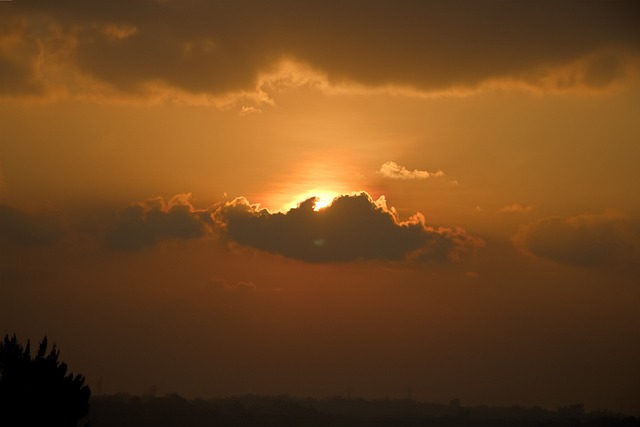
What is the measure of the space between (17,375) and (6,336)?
3901 millimetres

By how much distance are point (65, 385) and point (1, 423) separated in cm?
600

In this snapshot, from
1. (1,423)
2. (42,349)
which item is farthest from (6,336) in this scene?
(1,423)

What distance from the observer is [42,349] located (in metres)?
72.6

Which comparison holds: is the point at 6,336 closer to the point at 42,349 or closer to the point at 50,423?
the point at 42,349

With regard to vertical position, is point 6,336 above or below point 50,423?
above

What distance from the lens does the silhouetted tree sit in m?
69.6

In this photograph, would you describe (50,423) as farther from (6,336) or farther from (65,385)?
(6,336)

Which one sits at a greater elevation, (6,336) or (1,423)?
(6,336)

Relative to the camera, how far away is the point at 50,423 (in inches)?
2771

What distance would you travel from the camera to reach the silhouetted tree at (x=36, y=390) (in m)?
69.6

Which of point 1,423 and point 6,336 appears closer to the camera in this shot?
point 1,423

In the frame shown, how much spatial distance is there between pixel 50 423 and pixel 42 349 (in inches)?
251

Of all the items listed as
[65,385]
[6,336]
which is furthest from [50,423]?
[6,336]

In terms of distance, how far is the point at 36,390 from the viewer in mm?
71062
